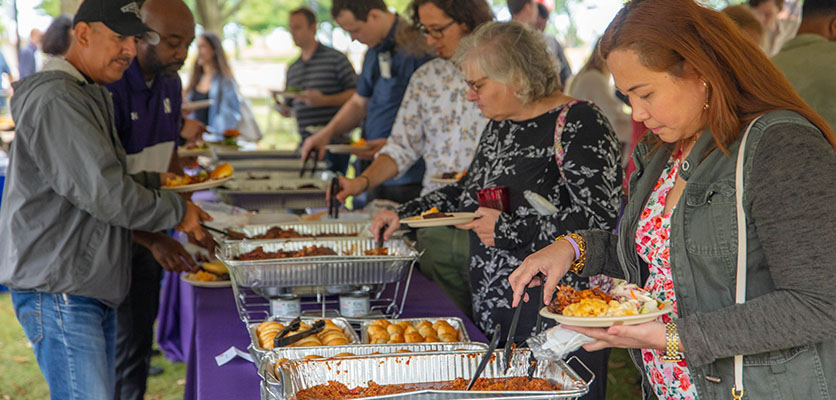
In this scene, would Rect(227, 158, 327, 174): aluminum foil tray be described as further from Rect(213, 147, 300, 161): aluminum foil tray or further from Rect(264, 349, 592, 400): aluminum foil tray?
Rect(264, 349, 592, 400): aluminum foil tray

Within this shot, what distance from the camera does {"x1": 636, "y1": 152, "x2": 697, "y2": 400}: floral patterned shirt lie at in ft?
4.26

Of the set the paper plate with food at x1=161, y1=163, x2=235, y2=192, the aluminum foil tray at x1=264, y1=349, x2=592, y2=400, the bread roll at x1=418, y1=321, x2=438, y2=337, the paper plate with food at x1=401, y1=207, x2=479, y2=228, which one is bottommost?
the paper plate with food at x1=161, y1=163, x2=235, y2=192

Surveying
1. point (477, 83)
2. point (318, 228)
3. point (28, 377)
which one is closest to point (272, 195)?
point (318, 228)

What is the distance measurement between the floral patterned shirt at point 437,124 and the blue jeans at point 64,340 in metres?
1.32

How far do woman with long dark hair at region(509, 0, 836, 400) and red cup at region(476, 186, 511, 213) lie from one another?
61 cm

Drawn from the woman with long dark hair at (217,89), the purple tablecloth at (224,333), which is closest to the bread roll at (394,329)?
the purple tablecloth at (224,333)

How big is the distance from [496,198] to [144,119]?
4.54ft

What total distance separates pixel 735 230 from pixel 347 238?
4.57 ft

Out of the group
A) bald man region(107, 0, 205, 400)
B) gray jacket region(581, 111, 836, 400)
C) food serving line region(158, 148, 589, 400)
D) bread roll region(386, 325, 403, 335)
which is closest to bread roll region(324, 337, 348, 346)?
food serving line region(158, 148, 589, 400)

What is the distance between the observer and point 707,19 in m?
1.17

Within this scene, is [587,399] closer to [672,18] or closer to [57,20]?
[672,18]

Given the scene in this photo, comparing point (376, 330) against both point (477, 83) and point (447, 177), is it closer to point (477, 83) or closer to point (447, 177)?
point (477, 83)

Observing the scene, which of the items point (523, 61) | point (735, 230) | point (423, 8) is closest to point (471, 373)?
point (735, 230)

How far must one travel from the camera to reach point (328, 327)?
5.70 feet
